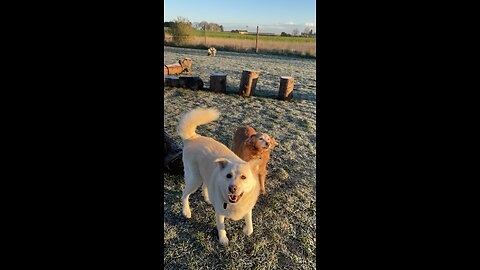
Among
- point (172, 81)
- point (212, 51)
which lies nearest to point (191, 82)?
point (172, 81)

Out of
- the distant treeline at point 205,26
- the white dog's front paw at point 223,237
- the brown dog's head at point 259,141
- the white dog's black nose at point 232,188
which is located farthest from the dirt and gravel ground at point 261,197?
the white dog's black nose at point 232,188

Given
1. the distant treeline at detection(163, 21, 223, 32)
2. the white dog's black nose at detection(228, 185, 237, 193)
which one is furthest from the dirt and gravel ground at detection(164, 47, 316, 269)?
the white dog's black nose at detection(228, 185, 237, 193)

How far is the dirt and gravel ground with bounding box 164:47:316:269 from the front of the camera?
1.31 meters

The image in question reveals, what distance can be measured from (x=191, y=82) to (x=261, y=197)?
82 centimetres

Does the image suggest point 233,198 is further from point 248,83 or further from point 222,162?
point 248,83

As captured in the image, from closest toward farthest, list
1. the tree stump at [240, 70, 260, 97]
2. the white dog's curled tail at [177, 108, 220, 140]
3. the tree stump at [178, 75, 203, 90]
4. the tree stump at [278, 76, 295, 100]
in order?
1. the white dog's curled tail at [177, 108, 220, 140]
2. the tree stump at [178, 75, 203, 90]
3. the tree stump at [278, 76, 295, 100]
4. the tree stump at [240, 70, 260, 97]

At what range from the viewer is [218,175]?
119 cm

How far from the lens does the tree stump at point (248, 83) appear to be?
1931mm

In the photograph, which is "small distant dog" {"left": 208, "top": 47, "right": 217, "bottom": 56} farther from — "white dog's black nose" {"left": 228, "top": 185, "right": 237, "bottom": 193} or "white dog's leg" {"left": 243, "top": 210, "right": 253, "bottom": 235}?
"white dog's leg" {"left": 243, "top": 210, "right": 253, "bottom": 235}

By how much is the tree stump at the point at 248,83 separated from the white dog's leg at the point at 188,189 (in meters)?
0.82

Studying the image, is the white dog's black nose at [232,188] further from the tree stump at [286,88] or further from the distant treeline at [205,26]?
the tree stump at [286,88]

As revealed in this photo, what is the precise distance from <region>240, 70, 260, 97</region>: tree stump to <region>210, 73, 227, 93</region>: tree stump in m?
0.14
